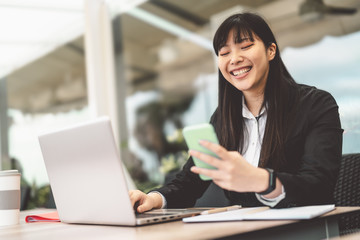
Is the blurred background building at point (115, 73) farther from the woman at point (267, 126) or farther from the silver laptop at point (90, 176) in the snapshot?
the silver laptop at point (90, 176)

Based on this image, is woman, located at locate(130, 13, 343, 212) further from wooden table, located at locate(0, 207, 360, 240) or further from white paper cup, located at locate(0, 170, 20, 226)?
white paper cup, located at locate(0, 170, 20, 226)

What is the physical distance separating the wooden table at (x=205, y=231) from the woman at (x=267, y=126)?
16cm

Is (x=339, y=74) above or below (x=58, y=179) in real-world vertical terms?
above

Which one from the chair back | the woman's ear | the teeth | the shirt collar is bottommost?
the chair back

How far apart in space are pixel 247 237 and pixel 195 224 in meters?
0.20

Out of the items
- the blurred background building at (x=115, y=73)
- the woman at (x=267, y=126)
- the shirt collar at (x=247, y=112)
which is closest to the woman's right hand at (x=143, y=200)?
the woman at (x=267, y=126)

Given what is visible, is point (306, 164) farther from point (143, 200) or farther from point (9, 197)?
point (9, 197)

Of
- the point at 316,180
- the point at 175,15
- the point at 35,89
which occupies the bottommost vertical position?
the point at 316,180

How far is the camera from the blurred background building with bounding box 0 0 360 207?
4578 mm

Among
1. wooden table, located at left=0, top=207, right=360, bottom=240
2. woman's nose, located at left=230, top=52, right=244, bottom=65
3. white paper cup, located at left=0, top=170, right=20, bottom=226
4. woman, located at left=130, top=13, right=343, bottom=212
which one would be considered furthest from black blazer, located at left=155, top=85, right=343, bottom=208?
white paper cup, located at left=0, top=170, right=20, bottom=226

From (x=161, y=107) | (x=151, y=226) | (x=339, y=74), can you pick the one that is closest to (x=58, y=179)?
(x=151, y=226)

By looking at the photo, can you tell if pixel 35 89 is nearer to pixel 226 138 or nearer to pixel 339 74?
pixel 339 74

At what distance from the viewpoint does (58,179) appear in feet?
4.84

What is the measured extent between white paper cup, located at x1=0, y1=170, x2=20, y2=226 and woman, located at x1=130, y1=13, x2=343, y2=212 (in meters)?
0.49
